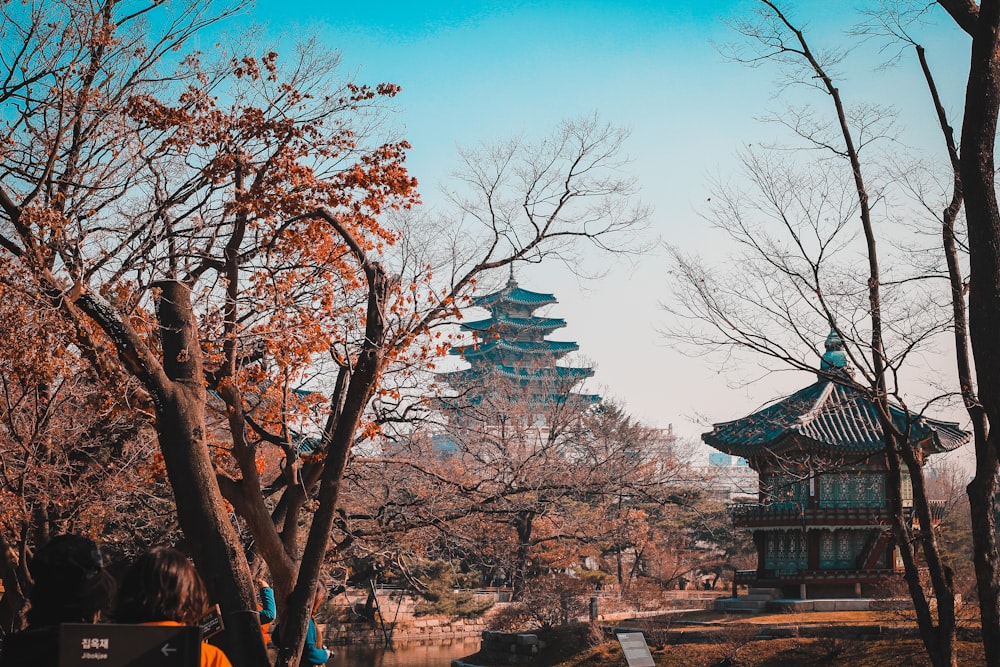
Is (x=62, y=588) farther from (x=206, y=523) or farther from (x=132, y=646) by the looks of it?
(x=206, y=523)

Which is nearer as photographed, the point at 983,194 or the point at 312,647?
the point at 983,194

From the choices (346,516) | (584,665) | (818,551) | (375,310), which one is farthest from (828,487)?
(375,310)

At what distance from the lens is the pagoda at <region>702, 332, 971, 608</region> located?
19484mm

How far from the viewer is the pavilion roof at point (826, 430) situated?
1934 cm

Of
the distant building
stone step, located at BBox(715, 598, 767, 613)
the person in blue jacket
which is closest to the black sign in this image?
the person in blue jacket

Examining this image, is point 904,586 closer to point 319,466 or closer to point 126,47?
point 319,466

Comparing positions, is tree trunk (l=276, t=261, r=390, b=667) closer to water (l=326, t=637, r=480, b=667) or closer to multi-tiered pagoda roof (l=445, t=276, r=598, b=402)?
water (l=326, t=637, r=480, b=667)

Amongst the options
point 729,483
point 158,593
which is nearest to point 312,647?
point 158,593

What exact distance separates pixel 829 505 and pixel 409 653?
1055cm

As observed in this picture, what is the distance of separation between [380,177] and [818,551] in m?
15.7

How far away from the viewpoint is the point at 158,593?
99.2 inches

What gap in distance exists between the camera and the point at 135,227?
6910mm

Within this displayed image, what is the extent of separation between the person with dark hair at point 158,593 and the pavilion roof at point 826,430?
1725 cm

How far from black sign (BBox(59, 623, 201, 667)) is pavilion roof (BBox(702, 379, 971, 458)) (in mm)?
17432
